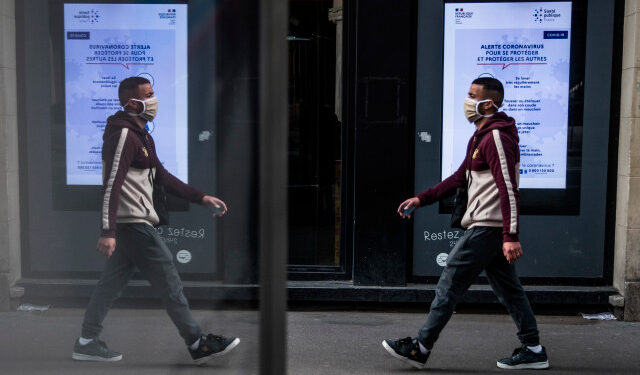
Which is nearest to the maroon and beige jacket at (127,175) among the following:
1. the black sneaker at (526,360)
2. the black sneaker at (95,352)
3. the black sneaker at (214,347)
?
the black sneaker at (95,352)

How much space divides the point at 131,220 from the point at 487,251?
6.70 ft

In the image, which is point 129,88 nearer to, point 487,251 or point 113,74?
point 113,74

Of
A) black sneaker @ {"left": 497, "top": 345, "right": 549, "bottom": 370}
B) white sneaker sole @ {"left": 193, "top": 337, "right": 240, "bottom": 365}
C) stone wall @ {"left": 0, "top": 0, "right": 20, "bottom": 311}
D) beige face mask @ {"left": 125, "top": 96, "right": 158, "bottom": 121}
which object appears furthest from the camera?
stone wall @ {"left": 0, "top": 0, "right": 20, "bottom": 311}

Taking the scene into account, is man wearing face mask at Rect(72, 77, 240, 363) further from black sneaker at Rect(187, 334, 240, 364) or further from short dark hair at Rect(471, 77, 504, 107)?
short dark hair at Rect(471, 77, 504, 107)

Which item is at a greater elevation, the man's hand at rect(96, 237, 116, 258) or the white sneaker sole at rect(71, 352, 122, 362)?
the man's hand at rect(96, 237, 116, 258)

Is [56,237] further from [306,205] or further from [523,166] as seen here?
[523,166]

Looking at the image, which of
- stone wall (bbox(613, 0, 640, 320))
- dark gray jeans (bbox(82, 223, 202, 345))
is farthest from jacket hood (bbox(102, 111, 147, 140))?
stone wall (bbox(613, 0, 640, 320))

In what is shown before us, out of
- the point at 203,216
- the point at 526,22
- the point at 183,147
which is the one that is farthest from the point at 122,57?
the point at 526,22

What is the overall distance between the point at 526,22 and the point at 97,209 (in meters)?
3.65

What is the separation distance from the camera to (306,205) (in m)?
6.62

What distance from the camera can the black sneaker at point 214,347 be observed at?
265 cm

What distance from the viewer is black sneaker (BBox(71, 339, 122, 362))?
4566 millimetres

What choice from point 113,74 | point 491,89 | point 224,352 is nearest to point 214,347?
point 224,352

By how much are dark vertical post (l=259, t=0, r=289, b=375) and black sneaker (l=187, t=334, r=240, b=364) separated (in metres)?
0.53
